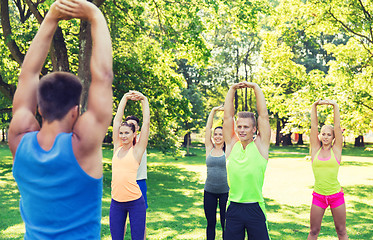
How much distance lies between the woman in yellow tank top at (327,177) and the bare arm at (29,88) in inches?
197

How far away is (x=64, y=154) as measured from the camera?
77.4 inches

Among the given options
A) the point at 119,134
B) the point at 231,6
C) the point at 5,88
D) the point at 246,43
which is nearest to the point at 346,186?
the point at 231,6

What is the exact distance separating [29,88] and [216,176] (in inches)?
197

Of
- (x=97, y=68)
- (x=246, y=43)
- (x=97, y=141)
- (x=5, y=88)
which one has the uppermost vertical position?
(x=246, y=43)

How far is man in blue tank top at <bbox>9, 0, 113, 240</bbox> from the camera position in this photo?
78.3 inches

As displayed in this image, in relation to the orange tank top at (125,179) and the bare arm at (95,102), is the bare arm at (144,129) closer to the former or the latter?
the orange tank top at (125,179)

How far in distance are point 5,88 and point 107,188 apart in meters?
5.68

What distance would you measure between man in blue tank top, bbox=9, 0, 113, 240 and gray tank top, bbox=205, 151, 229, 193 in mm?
4762

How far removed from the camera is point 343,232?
6160mm

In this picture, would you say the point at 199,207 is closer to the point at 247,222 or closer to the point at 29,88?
the point at 247,222

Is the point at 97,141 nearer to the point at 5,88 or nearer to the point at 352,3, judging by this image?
the point at 5,88

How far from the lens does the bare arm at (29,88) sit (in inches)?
85.4

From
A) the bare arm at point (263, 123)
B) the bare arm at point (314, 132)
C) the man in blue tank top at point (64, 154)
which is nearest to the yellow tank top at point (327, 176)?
the bare arm at point (314, 132)

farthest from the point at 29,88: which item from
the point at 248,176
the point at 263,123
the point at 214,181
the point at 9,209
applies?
the point at 9,209
